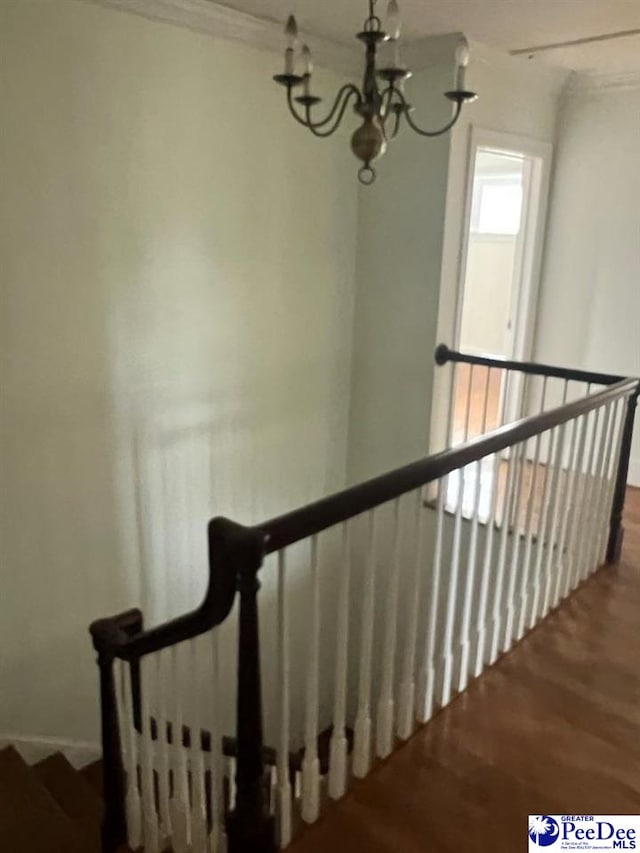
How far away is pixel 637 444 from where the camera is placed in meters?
4.58

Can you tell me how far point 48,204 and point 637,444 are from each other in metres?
3.75

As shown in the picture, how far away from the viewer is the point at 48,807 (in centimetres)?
262

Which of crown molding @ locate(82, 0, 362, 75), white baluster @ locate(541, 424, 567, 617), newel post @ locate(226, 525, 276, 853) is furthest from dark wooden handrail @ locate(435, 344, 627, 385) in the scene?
newel post @ locate(226, 525, 276, 853)

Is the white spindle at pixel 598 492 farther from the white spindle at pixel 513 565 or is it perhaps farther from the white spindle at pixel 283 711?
the white spindle at pixel 283 711

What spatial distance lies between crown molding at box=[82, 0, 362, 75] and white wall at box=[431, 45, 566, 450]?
71cm

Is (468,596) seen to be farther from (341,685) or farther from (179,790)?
(179,790)

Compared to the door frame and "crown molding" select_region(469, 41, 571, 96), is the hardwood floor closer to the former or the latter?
the door frame

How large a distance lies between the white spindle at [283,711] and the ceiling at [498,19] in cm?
254

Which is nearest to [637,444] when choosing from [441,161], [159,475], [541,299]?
[541,299]

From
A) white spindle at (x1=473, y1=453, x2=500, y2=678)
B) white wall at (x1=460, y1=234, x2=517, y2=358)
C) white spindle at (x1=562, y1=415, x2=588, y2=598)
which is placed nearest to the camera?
white spindle at (x1=473, y1=453, x2=500, y2=678)

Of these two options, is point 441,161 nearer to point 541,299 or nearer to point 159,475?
point 541,299

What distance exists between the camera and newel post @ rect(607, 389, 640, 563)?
3.27 metres

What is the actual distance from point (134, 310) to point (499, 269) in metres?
4.67

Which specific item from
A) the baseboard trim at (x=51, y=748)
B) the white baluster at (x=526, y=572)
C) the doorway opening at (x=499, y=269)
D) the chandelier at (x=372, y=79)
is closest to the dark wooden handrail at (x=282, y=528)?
the white baluster at (x=526, y=572)
